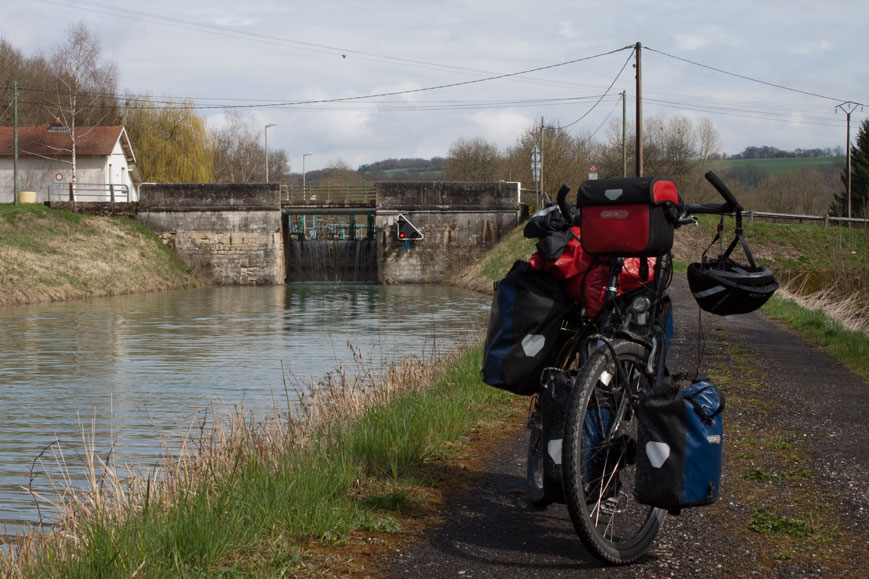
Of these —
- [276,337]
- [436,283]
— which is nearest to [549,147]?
[436,283]

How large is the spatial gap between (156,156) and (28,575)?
5544 cm

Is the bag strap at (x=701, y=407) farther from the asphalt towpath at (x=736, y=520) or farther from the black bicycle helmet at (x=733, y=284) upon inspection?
the asphalt towpath at (x=736, y=520)

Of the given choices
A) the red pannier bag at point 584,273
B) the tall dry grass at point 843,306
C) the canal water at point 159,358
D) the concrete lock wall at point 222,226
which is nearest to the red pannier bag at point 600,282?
the red pannier bag at point 584,273

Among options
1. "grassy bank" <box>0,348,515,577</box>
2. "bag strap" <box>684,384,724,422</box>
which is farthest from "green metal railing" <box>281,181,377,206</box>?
"bag strap" <box>684,384,724,422</box>

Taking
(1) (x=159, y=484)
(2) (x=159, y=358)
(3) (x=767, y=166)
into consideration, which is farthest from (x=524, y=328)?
(3) (x=767, y=166)

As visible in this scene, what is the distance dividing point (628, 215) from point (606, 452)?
3.15 ft

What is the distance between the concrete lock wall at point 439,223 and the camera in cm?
4178

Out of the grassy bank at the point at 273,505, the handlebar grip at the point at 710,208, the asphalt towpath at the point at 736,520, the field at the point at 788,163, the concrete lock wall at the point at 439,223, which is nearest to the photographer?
the grassy bank at the point at 273,505

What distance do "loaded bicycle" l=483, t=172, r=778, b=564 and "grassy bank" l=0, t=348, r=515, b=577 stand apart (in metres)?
0.89

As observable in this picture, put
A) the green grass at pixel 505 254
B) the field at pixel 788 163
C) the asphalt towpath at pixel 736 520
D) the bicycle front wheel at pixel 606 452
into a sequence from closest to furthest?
the bicycle front wheel at pixel 606 452
the asphalt towpath at pixel 736 520
the green grass at pixel 505 254
the field at pixel 788 163

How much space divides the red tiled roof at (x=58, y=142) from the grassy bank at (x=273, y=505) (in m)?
45.2

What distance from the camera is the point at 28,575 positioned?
11.1 feet

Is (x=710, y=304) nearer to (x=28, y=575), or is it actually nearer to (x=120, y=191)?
(x=28, y=575)

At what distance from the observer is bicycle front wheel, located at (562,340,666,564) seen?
341 centimetres
